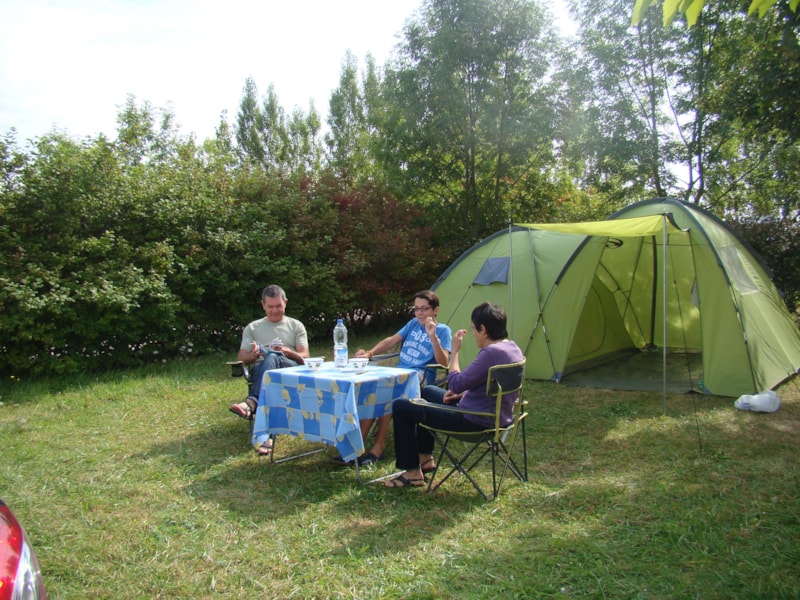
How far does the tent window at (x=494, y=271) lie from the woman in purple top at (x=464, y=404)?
119 inches

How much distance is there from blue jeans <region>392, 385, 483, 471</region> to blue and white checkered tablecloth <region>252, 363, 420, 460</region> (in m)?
Result: 0.24

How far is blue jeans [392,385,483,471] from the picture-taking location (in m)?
3.56

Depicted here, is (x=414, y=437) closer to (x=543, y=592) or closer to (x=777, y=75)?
(x=543, y=592)

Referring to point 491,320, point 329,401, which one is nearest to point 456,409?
point 491,320

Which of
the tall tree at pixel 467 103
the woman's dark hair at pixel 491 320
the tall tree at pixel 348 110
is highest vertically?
the tall tree at pixel 348 110

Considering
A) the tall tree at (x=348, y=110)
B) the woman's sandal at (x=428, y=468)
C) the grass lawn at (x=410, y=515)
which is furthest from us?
the tall tree at (x=348, y=110)

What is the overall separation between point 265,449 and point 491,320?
1950mm

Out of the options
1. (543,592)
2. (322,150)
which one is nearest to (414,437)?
(543,592)

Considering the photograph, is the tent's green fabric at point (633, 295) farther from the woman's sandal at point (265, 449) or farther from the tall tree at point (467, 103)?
the tall tree at point (467, 103)

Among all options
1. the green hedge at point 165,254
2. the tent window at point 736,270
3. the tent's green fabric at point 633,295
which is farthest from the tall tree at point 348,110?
the tent window at point 736,270

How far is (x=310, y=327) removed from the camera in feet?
30.3

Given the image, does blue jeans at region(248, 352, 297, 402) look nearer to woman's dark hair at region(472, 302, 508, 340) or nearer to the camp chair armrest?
the camp chair armrest

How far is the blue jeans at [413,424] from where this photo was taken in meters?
3.56

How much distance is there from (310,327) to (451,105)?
487 centimetres
